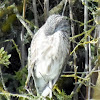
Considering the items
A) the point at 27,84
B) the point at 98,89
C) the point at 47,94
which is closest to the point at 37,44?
the point at 27,84

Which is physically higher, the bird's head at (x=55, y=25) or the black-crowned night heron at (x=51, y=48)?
the bird's head at (x=55, y=25)

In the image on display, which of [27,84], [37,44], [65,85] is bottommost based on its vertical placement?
[65,85]

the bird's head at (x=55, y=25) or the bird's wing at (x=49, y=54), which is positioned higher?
the bird's head at (x=55, y=25)

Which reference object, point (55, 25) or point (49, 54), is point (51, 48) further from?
point (55, 25)

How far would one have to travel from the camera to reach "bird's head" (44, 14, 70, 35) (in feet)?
5.57

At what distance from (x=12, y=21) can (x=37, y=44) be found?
1.50 feet

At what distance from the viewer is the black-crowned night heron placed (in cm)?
167

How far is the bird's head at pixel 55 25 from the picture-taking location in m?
1.70

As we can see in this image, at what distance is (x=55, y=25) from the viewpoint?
1.72 m

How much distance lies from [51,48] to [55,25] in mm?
156

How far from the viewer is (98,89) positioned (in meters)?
0.64

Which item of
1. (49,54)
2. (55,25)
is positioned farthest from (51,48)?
(55,25)

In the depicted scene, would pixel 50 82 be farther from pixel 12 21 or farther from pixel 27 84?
pixel 12 21

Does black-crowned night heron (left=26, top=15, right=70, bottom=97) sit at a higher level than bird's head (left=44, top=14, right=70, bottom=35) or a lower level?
lower
